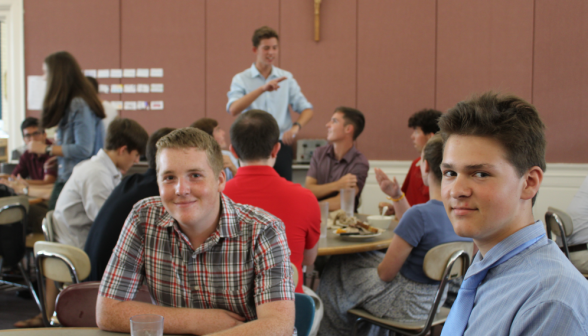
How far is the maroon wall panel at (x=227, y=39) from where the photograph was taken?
529 cm

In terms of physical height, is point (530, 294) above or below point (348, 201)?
above

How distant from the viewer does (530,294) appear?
2.44 feet

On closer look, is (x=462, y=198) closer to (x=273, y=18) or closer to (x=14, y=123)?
(x=273, y=18)

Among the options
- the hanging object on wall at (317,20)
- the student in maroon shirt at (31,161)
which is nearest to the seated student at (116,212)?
the student in maroon shirt at (31,161)

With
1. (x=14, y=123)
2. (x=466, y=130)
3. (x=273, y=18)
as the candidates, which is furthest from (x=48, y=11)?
(x=466, y=130)

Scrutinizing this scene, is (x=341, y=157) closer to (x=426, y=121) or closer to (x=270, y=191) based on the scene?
(x=426, y=121)

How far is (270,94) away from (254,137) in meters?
2.13

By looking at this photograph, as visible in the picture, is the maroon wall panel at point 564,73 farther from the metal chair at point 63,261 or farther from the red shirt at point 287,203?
the metal chair at point 63,261

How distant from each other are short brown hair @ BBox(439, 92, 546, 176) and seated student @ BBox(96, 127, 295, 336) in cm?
69

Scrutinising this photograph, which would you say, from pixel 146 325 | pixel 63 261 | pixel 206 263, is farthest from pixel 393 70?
pixel 146 325

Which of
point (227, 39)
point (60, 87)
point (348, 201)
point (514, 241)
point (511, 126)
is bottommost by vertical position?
point (348, 201)

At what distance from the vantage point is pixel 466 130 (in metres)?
0.91

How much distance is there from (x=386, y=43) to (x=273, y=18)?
1.30m

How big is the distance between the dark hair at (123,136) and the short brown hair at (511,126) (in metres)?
2.26
